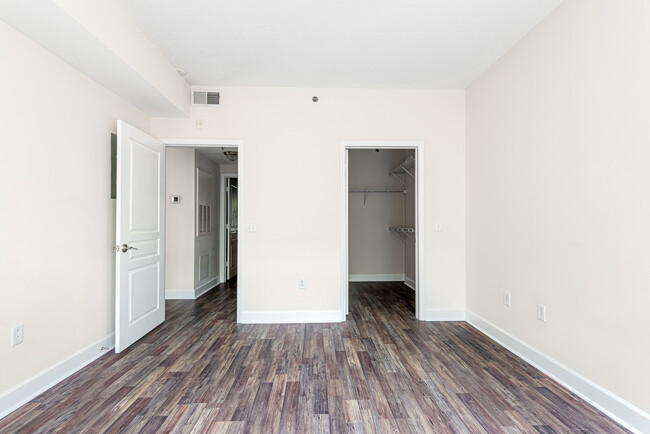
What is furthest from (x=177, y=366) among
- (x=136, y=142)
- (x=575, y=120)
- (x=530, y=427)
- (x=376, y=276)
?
(x=376, y=276)

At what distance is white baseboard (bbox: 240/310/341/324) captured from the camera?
3549 millimetres

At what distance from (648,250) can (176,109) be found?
380 cm

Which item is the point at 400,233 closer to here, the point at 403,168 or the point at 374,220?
the point at 374,220

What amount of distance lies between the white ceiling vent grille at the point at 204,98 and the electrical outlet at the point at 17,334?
2.52 metres

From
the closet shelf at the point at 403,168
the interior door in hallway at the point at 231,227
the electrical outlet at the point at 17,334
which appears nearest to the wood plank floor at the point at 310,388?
the electrical outlet at the point at 17,334

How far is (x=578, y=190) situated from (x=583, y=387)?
1.25m

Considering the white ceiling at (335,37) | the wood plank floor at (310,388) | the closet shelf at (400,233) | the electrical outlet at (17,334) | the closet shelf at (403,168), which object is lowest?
the wood plank floor at (310,388)

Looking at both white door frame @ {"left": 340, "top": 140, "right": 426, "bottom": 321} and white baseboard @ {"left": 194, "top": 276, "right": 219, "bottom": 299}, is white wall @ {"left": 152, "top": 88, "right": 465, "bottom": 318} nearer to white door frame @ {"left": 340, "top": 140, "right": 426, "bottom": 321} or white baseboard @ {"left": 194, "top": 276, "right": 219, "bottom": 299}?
white door frame @ {"left": 340, "top": 140, "right": 426, "bottom": 321}

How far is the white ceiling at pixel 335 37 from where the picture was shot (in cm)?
227

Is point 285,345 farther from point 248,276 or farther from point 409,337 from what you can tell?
point 409,337

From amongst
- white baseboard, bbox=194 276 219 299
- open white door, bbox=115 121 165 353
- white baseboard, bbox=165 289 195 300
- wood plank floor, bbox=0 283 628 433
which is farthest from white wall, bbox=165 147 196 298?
wood plank floor, bbox=0 283 628 433

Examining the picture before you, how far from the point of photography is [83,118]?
8.27ft

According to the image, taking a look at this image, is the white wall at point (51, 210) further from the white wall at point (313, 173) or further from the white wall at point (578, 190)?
the white wall at point (578, 190)

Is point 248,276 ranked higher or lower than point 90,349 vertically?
higher
